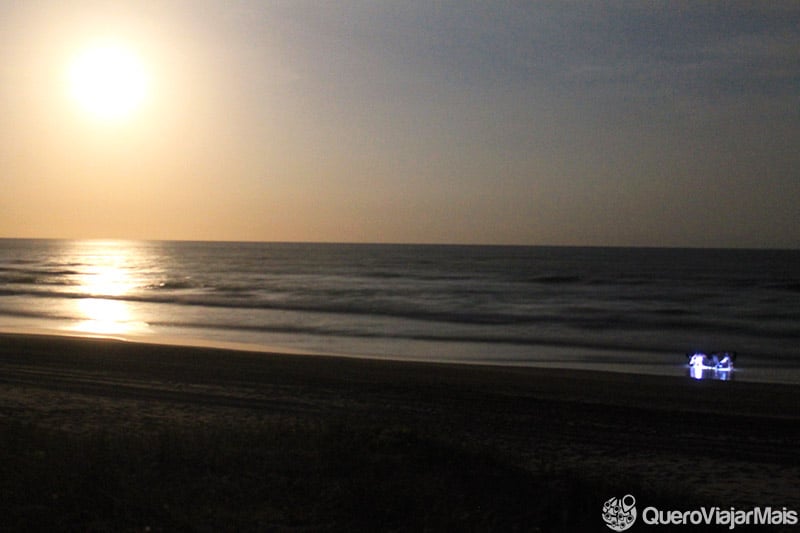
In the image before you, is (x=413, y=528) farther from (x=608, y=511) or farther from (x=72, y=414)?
(x=72, y=414)

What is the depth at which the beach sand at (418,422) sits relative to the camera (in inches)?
266

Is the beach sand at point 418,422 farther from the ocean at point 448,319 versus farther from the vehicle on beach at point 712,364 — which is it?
the ocean at point 448,319

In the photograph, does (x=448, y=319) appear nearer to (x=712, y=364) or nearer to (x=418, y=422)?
(x=712, y=364)

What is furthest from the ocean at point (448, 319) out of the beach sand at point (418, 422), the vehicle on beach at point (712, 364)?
the beach sand at point (418, 422)

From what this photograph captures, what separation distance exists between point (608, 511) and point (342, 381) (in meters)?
9.41

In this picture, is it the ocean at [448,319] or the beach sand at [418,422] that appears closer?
the beach sand at [418,422]

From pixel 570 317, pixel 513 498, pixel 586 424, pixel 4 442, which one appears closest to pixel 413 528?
pixel 513 498

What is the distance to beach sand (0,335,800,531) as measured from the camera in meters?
6.75

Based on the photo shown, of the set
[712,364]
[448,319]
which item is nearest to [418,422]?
[712,364]

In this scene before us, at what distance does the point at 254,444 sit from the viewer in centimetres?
825

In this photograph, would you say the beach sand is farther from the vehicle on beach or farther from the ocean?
the ocean

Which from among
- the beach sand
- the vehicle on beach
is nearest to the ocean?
the vehicle on beach

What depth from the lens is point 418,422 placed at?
11633mm

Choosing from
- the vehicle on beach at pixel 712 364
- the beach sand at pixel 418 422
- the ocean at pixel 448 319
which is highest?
the ocean at pixel 448 319
